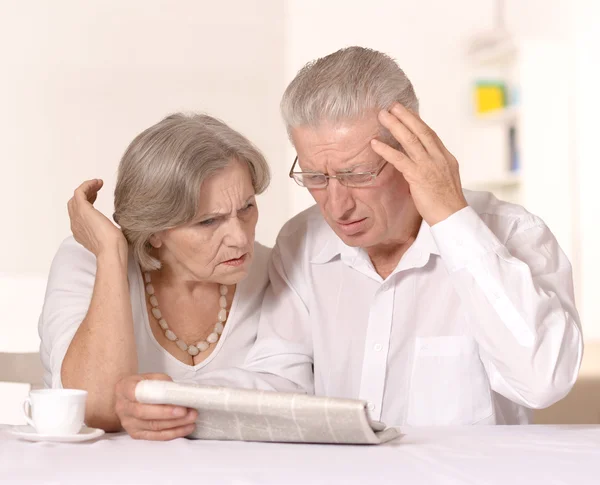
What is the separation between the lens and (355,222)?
1.87m

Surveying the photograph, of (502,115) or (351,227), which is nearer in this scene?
(351,227)

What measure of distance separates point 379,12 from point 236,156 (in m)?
4.74

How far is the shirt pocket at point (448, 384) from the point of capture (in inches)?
74.9

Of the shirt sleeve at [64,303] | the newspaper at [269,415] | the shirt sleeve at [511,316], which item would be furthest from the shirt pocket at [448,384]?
the shirt sleeve at [64,303]

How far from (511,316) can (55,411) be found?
831 millimetres

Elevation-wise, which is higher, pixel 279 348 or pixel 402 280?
pixel 402 280

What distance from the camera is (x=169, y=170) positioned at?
1.90 metres

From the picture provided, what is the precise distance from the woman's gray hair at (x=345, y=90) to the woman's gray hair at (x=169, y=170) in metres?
0.17

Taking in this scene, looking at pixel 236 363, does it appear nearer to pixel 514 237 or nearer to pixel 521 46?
pixel 514 237

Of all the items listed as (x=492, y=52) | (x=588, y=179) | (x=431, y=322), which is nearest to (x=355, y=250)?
(x=431, y=322)

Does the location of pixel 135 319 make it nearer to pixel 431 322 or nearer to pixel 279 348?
pixel 279 348

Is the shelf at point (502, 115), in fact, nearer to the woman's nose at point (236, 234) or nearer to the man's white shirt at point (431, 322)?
the man's white shirt at point (431, 322)

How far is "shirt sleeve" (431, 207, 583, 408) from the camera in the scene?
1.59 meters

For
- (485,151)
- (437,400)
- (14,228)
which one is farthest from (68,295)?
(485,151)
